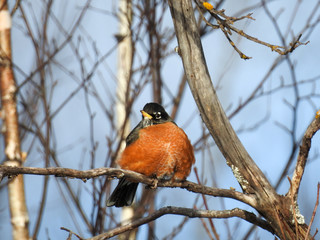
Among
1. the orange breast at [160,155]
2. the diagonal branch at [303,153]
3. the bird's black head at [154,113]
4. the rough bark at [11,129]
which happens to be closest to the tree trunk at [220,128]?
the diagonal branch at [303,153]

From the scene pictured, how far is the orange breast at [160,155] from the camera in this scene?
151 inches

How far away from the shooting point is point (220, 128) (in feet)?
9.94

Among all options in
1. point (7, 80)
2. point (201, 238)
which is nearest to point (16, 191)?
point (7, 80)

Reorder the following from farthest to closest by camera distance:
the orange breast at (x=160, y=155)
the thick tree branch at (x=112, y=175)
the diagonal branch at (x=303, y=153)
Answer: the orange breast at (x=160, y=155), the diagonal branch at (x=303, y=153), the thick tree branch at (x=112, y=175)

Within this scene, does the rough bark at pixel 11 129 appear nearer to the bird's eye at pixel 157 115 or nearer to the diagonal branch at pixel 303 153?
the bird's eye at pixel 157 115

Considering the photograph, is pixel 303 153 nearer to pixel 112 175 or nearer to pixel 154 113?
pixel 112 175

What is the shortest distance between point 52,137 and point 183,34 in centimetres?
190

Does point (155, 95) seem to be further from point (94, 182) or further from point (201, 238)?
point (201, 238)

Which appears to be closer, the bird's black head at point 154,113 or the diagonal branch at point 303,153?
the diagonal branch at point 303,153

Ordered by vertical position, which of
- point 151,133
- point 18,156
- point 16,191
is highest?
point 151,133

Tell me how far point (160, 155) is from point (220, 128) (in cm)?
97

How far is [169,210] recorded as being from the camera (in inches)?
114

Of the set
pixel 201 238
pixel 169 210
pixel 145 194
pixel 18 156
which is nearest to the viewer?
pixel 169 210

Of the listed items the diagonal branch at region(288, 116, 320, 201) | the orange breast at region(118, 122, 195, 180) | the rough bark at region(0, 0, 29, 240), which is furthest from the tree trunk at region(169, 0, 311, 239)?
the rough bark at region(0, 0, 29, 240)
